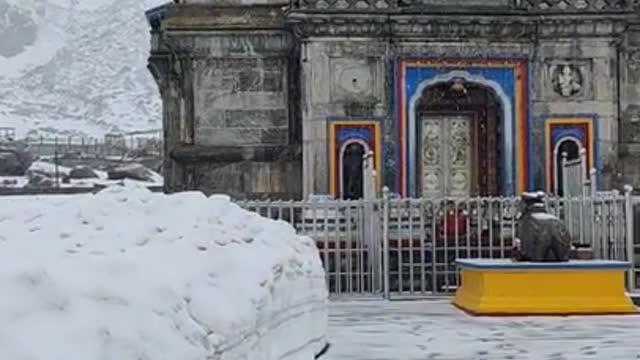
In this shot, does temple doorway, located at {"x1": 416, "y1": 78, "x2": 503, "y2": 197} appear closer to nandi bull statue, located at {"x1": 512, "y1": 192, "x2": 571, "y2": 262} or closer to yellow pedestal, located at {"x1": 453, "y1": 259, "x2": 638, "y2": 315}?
nandi bull statue, located at {"x1": 512, "y1": 192, "x2": 571, "y2": 262}

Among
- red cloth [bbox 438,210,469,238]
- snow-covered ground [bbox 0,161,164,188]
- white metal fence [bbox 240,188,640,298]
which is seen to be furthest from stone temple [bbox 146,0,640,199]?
snow-covered ground [bbox 0,161,164,188]

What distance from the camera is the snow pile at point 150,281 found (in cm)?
449

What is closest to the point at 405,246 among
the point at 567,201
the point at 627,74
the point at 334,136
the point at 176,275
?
the point at 567,201

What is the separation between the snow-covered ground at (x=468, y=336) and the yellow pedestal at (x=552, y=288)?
30 cm

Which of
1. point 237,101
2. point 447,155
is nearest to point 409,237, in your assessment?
point 447,155

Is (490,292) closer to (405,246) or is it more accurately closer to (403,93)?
(405,246)

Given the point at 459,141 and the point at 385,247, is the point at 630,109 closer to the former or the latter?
the point at 459,141

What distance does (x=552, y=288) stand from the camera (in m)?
13.2

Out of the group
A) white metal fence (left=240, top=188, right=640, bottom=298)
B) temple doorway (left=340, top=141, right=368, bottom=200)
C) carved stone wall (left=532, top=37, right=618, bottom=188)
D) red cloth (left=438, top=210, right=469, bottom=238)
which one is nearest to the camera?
white metal fence (left=240, top=188, right=640, bottom=298)

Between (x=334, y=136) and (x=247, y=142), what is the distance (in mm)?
1895

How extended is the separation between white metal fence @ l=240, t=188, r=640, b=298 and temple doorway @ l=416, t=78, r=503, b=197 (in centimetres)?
523

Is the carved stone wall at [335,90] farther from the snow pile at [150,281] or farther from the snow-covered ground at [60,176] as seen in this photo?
the snow-covered ground at [60,176]

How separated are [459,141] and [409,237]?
21.7 ft

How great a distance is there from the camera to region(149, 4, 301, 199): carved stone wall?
21.5 meters
